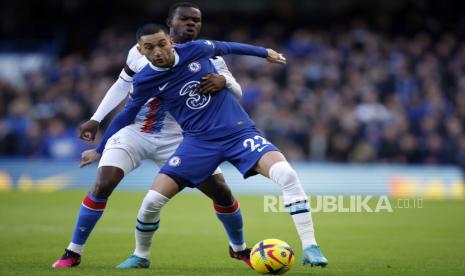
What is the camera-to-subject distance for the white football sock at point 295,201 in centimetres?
734

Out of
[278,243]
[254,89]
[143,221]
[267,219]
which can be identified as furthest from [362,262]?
[254,89]

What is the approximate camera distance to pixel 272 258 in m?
7.42

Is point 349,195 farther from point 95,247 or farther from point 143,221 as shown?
point 143,221

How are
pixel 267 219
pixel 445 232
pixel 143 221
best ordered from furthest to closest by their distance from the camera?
1. pixel 267 219
2. pixel 445 232
3. pixel 143 221

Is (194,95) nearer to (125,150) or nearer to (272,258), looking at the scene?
(125,150)

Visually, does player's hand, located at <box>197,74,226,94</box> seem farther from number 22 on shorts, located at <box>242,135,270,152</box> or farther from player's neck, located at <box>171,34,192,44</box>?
player's neck, located at <box>171,34,192,44</box>

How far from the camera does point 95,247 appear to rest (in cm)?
1022

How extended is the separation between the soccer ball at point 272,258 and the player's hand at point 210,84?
1.53m

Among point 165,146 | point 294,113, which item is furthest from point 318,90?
point 165,146

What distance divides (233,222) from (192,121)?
1275 millimetres

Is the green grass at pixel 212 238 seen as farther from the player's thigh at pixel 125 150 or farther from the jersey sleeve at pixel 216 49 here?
the jersey sleeve at pixel 216 49

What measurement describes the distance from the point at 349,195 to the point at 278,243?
13.1 meters

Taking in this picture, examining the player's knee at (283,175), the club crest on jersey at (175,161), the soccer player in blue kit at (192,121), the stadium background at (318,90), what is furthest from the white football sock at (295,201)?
the stadium background at (318,90)

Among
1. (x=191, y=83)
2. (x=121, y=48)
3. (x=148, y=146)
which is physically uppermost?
(x=121, y=48)
